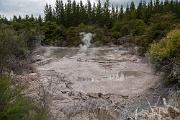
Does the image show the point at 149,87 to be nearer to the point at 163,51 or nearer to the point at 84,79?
the point at 163,51

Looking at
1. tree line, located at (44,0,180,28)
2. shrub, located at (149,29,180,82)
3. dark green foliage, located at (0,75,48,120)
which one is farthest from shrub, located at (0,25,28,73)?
tree line, located at (44,0,180,28)

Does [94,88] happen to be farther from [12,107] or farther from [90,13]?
[90,13]

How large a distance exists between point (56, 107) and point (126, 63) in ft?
66.5

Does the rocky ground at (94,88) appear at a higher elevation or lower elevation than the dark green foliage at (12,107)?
lower

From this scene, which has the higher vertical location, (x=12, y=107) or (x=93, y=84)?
(x=12, y=107)

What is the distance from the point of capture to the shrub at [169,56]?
26.6 m

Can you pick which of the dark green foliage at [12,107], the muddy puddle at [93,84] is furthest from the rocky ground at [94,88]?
the dark green foliage at [12,107]

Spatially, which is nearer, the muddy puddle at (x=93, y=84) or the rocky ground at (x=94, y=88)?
the rocky ground at (x=94, y=88)

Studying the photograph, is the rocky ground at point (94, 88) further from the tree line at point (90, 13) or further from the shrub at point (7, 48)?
the tree line at point (90, 13)

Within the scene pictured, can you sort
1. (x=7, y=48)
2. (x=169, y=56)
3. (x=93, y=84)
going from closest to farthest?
(x=169, y=56) < (x=93, y=84) < (x=7, y=48)

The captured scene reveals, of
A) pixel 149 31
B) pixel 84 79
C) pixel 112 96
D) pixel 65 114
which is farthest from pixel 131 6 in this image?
pixel 65 114

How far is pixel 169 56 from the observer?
2853 centimetres

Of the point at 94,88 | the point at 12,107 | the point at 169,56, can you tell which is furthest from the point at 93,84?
the point at 12,107

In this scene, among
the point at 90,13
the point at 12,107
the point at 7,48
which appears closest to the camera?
the point at 12,107
